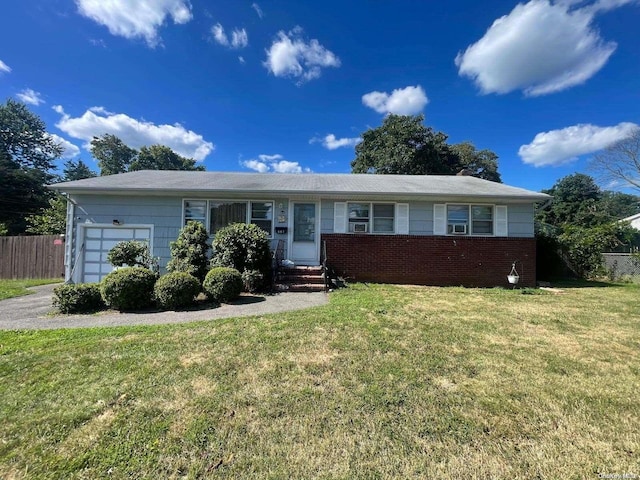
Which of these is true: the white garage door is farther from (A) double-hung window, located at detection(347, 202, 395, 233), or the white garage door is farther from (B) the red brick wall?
(A) double-hung window, located at detection(347, 202, 395, 233)

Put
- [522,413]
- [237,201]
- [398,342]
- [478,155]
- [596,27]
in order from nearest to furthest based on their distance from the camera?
[522,413] < [398,342] < [596,27] < [237,201] < [478,155]

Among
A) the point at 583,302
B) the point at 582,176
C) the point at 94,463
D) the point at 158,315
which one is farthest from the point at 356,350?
the point at 582,176

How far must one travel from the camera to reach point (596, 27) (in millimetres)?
9320

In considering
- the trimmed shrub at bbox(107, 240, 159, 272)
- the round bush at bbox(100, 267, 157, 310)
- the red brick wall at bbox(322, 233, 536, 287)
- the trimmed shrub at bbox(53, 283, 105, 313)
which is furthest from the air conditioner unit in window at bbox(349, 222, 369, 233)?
the trimmed shrub at bbox(53, 283, 105, 313)

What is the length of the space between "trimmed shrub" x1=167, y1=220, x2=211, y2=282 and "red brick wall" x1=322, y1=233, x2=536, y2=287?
154 inches

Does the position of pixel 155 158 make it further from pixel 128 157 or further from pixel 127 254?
pixel 127 254

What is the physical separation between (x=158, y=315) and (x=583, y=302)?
9.87 meters

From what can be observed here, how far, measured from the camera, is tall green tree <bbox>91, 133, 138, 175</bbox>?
38806mm

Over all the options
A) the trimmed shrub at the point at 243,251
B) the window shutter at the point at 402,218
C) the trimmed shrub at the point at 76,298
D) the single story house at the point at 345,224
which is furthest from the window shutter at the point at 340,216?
the trimmed shrub at the point at 76,298

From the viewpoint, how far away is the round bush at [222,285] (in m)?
6.57

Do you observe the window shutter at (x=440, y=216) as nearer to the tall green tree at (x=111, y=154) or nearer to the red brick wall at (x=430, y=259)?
the red brick wall at (x=430, y=259)

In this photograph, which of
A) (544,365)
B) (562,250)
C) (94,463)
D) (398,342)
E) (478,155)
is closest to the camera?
(94,463)

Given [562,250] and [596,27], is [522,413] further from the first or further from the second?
[596,27]

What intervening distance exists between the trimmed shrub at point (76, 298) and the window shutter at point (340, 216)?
6784 mm
